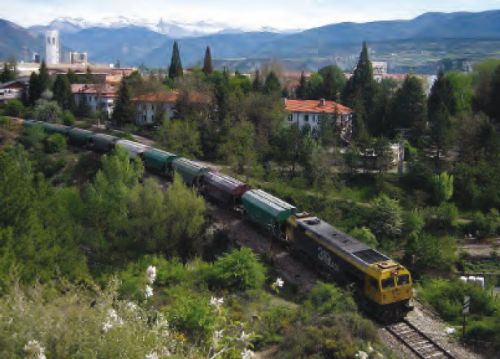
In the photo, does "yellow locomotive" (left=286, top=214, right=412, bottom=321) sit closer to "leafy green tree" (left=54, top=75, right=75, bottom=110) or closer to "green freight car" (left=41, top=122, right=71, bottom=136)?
"green freight car" (left=41, top=122, right=71, bottom=136)

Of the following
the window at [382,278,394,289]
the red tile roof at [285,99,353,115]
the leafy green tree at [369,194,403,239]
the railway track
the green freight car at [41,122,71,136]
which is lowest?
the railway track

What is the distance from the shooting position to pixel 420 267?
29266mm

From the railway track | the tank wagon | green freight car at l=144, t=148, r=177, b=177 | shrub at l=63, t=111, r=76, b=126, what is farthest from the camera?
shrub at l=63, t=111, r=76, b=126

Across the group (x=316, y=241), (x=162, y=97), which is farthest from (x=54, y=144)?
(x=316, y=241)

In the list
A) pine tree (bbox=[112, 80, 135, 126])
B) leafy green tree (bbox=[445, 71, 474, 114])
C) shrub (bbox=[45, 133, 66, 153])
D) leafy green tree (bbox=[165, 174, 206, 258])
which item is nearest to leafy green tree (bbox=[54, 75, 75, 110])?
pine tree (bbox=[112, 80, 135, 126])

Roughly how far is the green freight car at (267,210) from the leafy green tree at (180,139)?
16.4 meters

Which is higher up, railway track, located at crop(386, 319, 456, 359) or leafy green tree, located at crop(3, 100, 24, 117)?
leafy green tree, located at crop(3, 100, 24, 117)

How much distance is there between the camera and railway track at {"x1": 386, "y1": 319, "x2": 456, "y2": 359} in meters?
17.1

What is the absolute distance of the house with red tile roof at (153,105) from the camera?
56.2 metres

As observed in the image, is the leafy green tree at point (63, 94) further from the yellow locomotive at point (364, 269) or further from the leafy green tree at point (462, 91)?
the yellow locomotive at point (364, 269)

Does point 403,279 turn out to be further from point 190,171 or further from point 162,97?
point 162,97

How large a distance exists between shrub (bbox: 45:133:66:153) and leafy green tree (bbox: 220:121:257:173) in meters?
16.6

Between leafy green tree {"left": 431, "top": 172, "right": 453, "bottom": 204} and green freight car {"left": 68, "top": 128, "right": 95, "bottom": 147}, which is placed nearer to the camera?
leafy green tree {"left": 431, "top": 172, "right": 453, "bottom": 204}

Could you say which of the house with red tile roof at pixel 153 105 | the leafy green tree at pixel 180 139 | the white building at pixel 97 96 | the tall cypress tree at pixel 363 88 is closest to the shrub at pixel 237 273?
the leafy green tree at pixel 180 139
